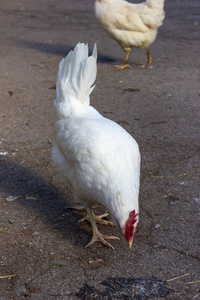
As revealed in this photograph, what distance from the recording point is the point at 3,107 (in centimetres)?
519

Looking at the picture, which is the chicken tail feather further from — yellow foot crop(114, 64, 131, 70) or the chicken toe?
yellow foot crop(114, 64, 131, 70)

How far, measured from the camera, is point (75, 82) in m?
3.21

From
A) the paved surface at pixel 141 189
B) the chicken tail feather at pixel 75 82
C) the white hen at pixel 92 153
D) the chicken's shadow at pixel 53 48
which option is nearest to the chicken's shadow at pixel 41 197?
the paved surface at pixel 141 189

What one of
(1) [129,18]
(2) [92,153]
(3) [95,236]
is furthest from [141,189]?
(1) [129,18]

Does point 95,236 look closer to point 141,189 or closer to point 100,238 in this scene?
point 100,238

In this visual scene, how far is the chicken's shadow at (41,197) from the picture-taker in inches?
120

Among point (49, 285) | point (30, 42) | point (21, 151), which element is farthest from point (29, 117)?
point (30, 42)

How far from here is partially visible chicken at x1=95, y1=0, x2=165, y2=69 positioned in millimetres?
6523

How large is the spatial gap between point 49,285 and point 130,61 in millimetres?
5477

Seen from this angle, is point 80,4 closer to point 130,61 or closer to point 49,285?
point 130,61

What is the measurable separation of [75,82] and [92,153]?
0.83 metres

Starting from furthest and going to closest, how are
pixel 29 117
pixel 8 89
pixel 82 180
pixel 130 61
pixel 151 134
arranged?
1. pixel 130 61
2. pixel 8 89
3. pixel 29 117
4. pixel 151 134
5. pixel 82 180

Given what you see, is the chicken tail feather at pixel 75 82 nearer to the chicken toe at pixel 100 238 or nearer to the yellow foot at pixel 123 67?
the chicken toe at pixel 100 238

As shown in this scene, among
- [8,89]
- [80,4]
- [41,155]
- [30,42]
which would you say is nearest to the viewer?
[41,155]
